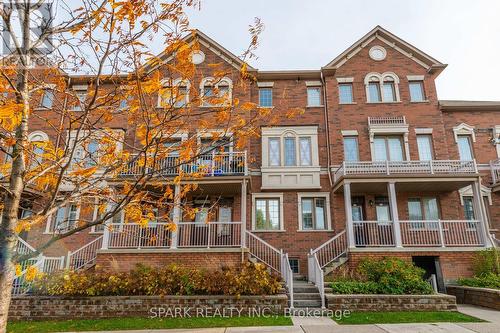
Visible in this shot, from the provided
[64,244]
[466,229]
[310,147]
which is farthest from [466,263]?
[64,244]

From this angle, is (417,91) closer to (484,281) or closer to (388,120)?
(388,120)

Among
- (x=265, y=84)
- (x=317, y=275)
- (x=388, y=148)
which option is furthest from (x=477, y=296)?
(x=265, y=84)

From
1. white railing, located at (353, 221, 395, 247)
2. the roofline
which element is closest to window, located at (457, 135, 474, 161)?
the roofline

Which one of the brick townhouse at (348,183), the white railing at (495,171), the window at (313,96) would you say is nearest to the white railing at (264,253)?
the brick townhouse at (348,183)

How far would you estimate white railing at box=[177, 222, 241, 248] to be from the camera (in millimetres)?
13062

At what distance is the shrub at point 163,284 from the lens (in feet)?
30.8

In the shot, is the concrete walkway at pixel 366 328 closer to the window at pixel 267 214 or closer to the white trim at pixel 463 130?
the window at pixel 267 214

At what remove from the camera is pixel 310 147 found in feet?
51.8

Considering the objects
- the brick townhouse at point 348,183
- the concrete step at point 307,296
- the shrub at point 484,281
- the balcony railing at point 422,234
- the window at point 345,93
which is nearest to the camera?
the concrete step at point 307,296

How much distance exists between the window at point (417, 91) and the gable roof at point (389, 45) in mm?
976

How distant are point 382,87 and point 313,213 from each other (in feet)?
25.1

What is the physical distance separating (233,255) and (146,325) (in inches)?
174

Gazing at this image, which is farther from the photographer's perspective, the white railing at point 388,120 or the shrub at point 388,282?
the white railing at point 388,120

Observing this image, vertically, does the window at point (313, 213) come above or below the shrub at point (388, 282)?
above
